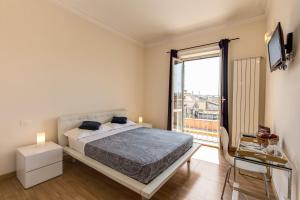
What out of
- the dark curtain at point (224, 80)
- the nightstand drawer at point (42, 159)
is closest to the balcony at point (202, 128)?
the dark curtain at point (224, 80)

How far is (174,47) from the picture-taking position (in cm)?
448

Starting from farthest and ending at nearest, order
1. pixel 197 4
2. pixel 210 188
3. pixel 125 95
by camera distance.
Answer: pixel 125 95 → pixel 197 4 → pixel 210 188

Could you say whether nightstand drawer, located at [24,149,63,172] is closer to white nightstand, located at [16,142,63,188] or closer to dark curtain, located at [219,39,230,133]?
white nightstand, located at [16,142,63,188]

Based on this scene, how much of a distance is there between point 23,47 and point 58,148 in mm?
1741

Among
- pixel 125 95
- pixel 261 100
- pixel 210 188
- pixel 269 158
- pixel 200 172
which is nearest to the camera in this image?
pixel 269 158

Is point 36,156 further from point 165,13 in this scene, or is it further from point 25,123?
point 165,13

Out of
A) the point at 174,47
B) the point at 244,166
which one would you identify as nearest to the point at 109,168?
the point at 244,166

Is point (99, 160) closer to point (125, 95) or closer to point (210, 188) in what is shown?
point (210, 188)

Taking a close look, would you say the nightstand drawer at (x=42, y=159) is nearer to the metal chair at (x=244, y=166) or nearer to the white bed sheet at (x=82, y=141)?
the white bed sheet at (x=82, y=141)

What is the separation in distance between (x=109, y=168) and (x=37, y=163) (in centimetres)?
111

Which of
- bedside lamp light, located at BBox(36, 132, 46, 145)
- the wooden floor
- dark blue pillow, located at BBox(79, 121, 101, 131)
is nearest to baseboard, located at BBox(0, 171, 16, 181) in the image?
the wooden floor

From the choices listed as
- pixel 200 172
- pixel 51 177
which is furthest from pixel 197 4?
pixel 51 177

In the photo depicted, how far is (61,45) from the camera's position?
9.70 feet

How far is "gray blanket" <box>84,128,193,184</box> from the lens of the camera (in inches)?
73.6
